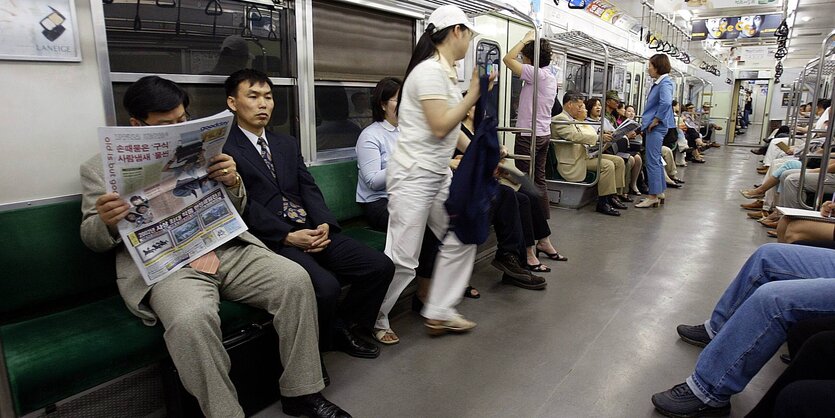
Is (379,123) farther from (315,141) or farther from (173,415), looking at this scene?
(173,415)

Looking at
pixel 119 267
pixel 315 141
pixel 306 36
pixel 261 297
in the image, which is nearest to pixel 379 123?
pixel 315 141

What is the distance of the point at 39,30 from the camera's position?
80.5 inches

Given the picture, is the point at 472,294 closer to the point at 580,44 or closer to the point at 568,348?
the point at 568,348

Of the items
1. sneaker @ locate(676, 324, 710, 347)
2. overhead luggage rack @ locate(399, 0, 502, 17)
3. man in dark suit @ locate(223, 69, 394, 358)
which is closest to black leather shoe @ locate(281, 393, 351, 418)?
man in dark suit @ locate(223, 69, 394, 358)

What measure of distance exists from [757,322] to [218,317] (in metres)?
2.10

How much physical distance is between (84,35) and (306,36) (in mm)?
1355

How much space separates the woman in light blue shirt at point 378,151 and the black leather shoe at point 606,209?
3.87 meters

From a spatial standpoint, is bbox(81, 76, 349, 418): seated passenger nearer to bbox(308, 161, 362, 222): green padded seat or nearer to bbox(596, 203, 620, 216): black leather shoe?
bbox(308, 161, 362, 222): green padded seat

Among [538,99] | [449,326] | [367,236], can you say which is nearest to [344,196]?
[367,236]

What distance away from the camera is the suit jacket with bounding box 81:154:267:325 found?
1.91 meters

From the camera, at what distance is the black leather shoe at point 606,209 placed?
6.24 m

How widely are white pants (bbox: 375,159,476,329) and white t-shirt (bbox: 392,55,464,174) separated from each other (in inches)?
2.3

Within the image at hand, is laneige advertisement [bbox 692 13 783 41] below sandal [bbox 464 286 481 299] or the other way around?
the other way around

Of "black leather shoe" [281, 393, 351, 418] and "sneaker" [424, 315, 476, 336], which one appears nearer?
"black leather shoe" [281, 393, 351, 418]
